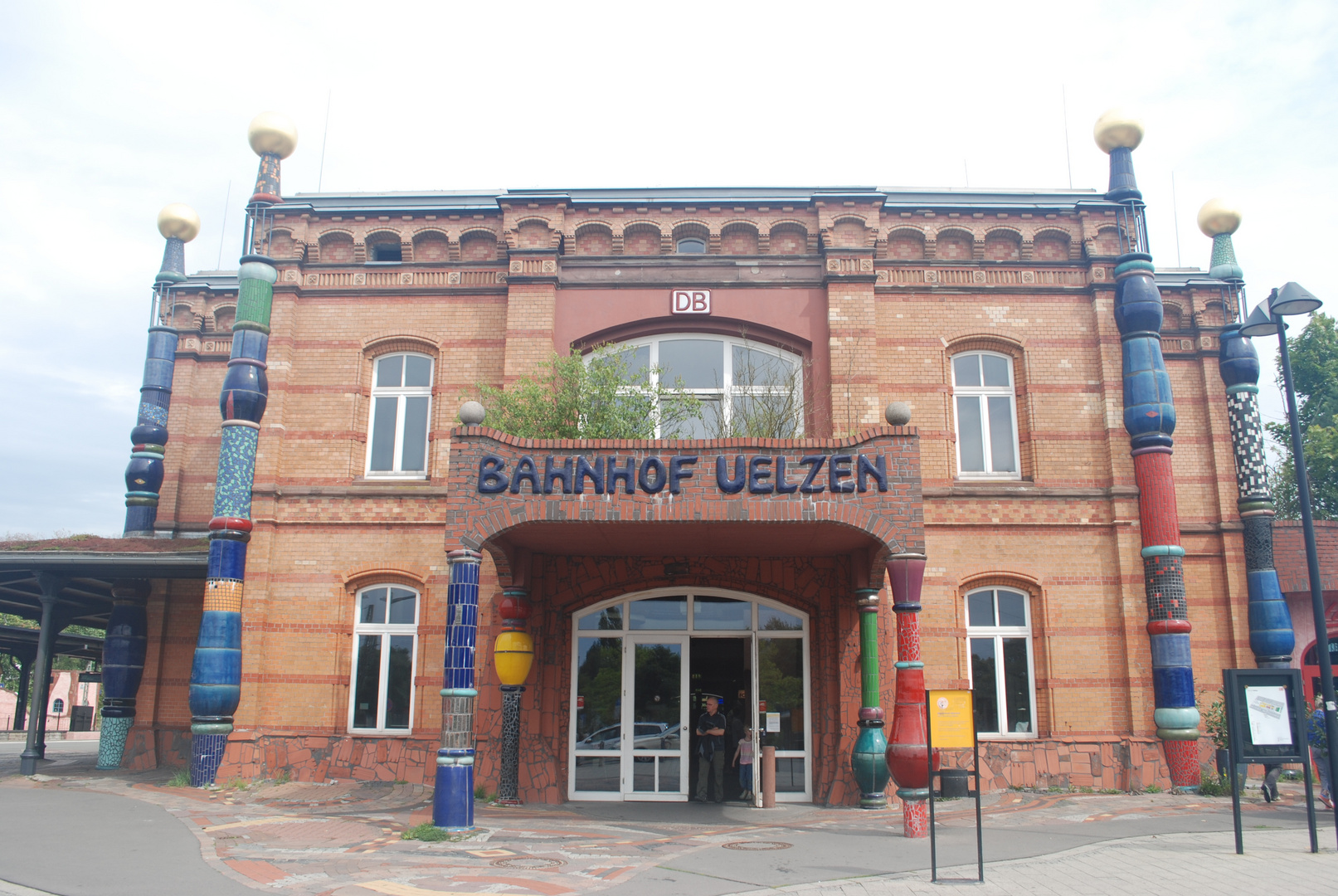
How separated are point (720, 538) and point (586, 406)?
8.32 feet

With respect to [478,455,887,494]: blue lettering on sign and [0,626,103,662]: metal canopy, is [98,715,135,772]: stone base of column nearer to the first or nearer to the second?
[0,626,103,662]: metal canopy

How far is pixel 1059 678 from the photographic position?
539 inches

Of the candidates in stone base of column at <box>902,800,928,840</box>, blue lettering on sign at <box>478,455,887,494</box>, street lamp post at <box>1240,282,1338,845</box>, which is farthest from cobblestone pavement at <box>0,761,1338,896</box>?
blue lettering on sign at <box>478,455,887,494</box>

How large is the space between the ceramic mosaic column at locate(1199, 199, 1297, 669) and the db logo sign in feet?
27.8

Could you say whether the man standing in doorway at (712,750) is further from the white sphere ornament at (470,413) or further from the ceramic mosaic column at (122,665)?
the ceramic mosaic column at (122,665)

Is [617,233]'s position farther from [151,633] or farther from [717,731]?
[151,633]

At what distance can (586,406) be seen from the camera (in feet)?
40.8

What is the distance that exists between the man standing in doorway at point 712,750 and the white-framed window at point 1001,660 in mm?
3889

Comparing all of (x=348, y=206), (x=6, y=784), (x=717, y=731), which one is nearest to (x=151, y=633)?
(x=6, y=784)

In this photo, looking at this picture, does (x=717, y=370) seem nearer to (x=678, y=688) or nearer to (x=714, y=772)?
(x=678, y=688)

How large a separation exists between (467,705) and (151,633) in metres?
8.58

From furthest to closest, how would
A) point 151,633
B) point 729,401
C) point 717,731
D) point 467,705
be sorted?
point 151,633 < point 729,401 < point 717,731 < point 467,705

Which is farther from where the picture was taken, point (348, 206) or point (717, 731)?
point (348, 206)

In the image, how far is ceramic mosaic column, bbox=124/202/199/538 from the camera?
16.3m
